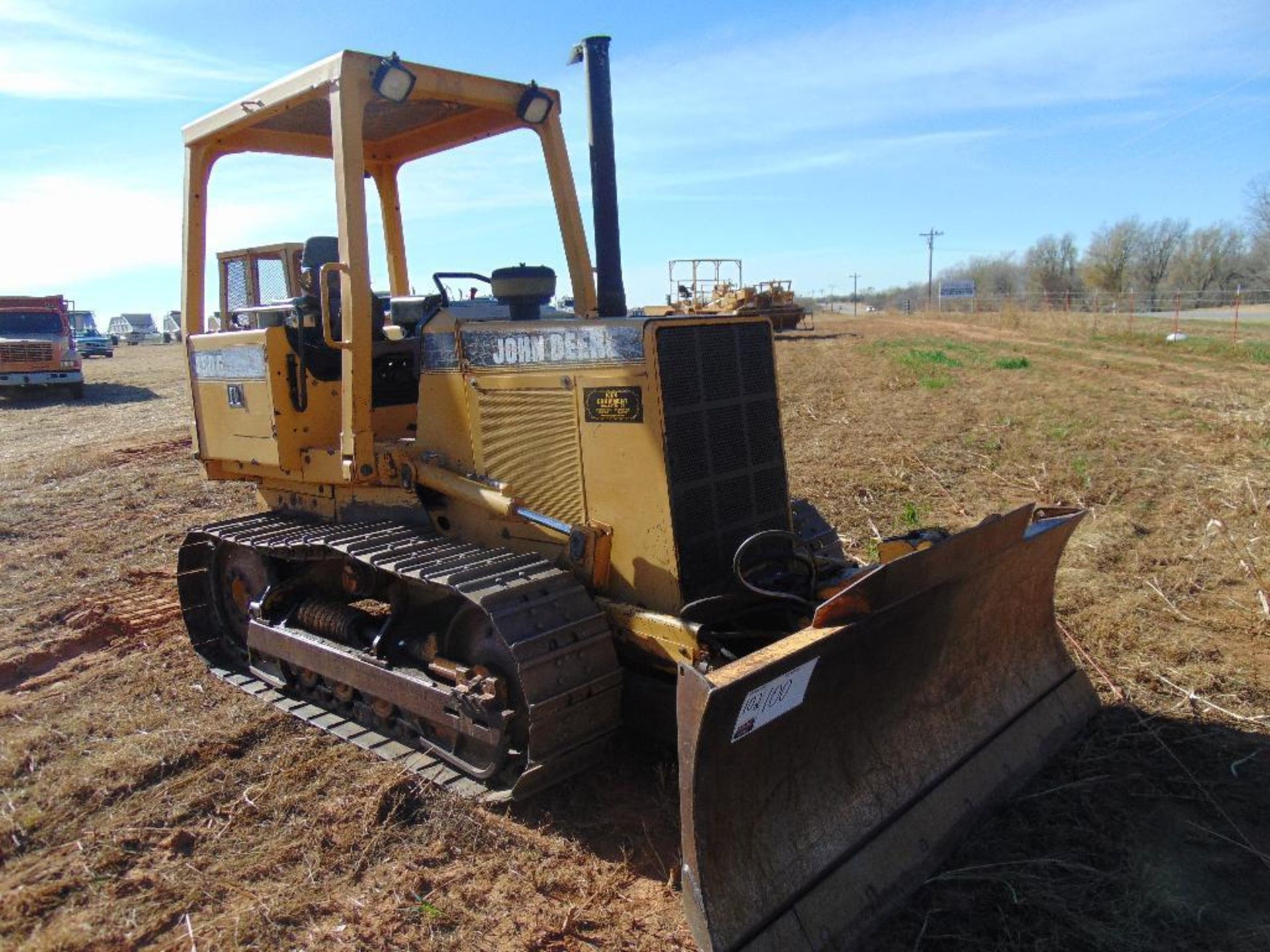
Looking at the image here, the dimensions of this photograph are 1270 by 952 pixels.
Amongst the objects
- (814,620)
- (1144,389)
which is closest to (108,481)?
(814,620)

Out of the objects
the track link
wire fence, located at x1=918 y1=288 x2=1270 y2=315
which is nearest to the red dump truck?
the track link

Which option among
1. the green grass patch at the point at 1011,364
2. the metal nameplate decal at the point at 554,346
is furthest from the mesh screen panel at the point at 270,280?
the green grass patch at the point at 1011,364

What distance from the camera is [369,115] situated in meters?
5.29

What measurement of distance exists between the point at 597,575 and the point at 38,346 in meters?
22.8

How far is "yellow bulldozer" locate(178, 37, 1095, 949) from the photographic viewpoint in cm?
338

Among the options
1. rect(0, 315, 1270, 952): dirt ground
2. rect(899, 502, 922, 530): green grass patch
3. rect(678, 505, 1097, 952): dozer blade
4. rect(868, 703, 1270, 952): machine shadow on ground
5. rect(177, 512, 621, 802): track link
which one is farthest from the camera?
rect(899, 502, 922, 530): green grass patch

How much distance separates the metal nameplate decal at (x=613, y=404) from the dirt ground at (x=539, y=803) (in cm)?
156

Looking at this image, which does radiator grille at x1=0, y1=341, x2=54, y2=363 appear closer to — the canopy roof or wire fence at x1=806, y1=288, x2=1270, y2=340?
the canopy roof

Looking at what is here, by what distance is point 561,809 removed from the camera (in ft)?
13.3

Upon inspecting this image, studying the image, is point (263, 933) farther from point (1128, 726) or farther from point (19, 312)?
point (19, 312)

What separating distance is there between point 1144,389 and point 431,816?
588 inches

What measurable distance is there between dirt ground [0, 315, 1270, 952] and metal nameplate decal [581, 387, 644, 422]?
1.56 meters

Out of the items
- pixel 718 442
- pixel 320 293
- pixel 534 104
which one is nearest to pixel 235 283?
pixel 320 293

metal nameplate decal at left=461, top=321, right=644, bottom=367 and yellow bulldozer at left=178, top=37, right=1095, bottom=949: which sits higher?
metal nameplate decal at left=461, top=321, right=644, bottom=367
